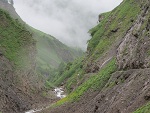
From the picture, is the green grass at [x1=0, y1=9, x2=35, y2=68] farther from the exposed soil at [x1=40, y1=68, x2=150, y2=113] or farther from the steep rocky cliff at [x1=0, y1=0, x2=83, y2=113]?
the exposed soil at [x1=40, y1=68, x2=150, y2=113]

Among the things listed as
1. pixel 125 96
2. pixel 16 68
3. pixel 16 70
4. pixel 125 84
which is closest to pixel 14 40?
pixel 16 68

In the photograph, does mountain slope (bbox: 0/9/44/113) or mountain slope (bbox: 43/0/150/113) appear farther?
mountain slope (bbox: 0/9/44/113)


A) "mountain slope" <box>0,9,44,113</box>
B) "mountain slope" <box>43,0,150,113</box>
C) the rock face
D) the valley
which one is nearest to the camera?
"mountain slope" <box>43,0,150,113</box>

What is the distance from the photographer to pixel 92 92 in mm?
56531

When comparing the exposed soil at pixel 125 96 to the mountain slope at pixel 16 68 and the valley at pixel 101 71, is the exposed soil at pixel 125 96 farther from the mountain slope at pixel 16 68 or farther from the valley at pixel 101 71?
the mountain slope at pixel 16 68

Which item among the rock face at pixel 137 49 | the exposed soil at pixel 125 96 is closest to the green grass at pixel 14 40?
the rock face at pixel 137 49

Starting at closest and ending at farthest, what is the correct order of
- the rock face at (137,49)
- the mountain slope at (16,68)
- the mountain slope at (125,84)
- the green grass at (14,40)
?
the mountain slope at (125,84) < the rock face at (137,49) < the mountain slope at (16,68) < the green grass at (14,40)

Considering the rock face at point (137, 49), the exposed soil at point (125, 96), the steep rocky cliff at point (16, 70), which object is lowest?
the exposed soil at point (125, 96)

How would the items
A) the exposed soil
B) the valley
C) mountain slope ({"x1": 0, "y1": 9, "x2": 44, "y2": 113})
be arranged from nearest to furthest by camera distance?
the exposed soil
the valley
mountain slope ({"x1": 0, "y1": 9, "x2": 44, "y2": 113})

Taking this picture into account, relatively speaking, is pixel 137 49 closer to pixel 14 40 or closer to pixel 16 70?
pixel 16 70

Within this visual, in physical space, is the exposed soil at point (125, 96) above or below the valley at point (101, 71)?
below

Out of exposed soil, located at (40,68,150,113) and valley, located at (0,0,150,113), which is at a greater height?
valley, located at (0,0,150,113)

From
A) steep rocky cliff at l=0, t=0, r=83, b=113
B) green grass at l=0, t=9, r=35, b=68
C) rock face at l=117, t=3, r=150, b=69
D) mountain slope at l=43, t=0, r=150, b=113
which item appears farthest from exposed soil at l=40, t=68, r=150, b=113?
green grass at l=0, t=9, r=35, b=68

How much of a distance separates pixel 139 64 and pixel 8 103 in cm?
3295
